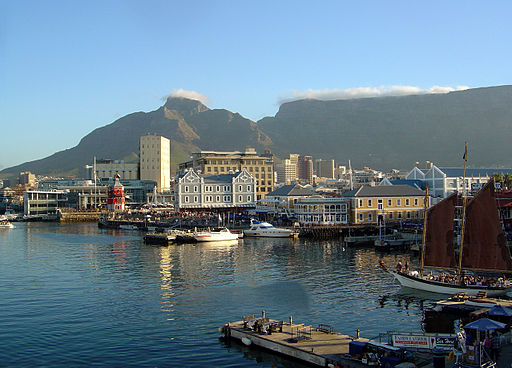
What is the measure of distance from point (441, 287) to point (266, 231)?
5455 cm

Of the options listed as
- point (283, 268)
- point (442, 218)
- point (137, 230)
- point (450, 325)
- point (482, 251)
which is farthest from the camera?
point (137, 230)

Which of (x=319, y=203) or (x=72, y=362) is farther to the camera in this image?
(x=319, y=203)

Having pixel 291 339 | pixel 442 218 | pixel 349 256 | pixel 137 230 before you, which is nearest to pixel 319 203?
pixel 349 256

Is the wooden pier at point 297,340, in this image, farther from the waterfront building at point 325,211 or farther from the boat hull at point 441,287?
the waterfront building at point 325,211

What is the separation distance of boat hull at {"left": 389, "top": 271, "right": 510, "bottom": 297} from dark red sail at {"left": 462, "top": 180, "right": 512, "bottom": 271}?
73.4 inches

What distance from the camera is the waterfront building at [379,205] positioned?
102938mm

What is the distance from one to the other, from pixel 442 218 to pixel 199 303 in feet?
74.6

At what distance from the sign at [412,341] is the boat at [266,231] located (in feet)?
227

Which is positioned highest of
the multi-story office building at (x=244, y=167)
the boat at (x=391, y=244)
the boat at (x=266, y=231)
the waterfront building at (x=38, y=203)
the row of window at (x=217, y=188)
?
the multi-story office building at (x=244, y=167)

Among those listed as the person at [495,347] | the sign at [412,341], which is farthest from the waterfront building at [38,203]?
the person at [495,347]

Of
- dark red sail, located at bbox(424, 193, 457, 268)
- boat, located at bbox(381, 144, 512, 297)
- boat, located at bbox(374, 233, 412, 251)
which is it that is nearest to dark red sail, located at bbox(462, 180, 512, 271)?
boat, located at bbox(381, 144, 512, 297)

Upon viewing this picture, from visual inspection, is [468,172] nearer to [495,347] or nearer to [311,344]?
[495,347]

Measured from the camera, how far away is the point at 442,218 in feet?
161

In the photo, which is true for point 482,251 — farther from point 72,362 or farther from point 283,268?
point 72,362
